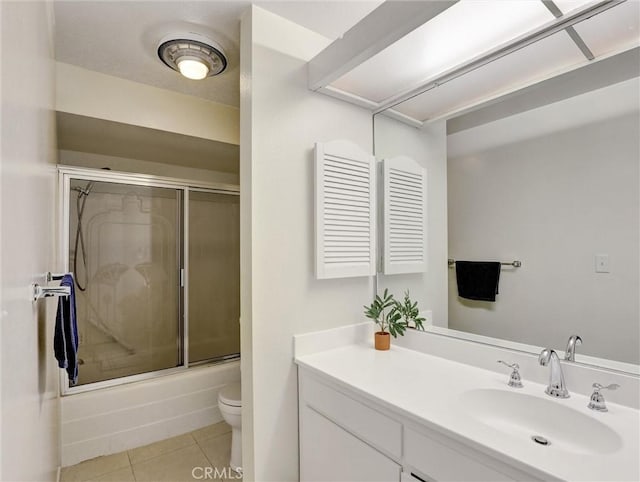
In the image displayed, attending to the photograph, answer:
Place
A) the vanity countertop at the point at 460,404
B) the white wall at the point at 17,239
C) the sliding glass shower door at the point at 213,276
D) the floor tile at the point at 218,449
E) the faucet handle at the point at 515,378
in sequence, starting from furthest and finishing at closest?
the sliding glass shower door at the point at 213,276
the floor tile at the point at 218,449
the faucet handle at the point at 515,378
the vanity countertop at the point at 460,404
the white wall at the point at 17,239

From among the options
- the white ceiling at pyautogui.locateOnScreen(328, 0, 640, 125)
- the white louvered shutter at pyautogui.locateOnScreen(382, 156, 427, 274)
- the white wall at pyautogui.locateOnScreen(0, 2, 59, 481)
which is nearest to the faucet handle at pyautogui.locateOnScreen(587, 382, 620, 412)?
the white louvered shutter at pyautogui.locateOnScreen(382, 156, 427, 274)

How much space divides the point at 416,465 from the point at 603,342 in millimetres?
840

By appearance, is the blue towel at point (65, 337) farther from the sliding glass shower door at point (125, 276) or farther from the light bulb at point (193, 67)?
the sliding glass shower door at point (125, 276)

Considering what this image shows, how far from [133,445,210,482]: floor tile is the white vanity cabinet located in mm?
847

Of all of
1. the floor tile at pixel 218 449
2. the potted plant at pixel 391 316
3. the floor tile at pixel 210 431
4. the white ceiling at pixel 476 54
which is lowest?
the floor tile at pixel 210 431

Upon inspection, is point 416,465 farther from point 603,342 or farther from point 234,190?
point 234,190

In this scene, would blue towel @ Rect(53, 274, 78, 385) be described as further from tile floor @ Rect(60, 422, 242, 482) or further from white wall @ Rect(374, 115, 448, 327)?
white wall @ Rect(374, 115, 448, 327)

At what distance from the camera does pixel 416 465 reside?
1.14 metres

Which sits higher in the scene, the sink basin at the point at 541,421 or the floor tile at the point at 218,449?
the sink basin at the point at 541,421

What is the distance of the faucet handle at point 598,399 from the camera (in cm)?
115

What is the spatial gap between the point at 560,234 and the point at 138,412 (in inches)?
109

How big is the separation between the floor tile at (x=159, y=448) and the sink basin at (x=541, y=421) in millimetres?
2037

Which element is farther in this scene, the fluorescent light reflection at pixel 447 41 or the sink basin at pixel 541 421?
the fluorescent light reflection at pixel 447 41

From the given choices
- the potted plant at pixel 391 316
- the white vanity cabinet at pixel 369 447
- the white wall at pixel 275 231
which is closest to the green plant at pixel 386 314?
the potted plant at pixel 391 316
